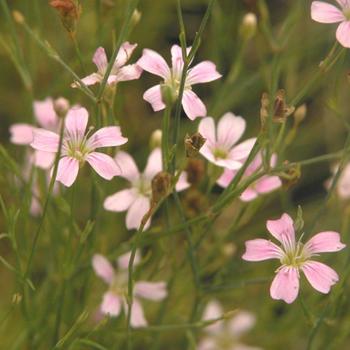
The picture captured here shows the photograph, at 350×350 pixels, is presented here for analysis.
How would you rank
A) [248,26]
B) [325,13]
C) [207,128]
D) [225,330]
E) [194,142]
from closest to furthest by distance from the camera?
[194,142]
[325,13]
[207,128]
[248,26]
[225,330]

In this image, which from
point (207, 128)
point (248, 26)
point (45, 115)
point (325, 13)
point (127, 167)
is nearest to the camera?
point (325, 13)

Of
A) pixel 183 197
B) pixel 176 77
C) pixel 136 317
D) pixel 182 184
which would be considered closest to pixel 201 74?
pixel 176 77

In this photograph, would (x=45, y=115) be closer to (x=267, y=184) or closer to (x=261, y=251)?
(x=267, y=184)

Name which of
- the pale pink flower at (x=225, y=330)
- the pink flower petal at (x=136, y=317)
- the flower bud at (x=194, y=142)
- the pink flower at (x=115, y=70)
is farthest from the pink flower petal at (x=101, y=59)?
the pale pink flower at (x=225, y=330)

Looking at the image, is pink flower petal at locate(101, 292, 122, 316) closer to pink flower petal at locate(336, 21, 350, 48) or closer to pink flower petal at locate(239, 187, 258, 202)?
pink flower petal at locate(239, 187, 258, 202)

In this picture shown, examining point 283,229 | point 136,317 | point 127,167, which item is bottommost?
point 136,317

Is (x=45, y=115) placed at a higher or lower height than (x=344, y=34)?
lower

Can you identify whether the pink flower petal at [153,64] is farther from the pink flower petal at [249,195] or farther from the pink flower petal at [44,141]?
the pink flower petal at [249,195]

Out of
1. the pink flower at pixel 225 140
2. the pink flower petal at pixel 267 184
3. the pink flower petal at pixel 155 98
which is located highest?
the pink flower petal at pixel 155 98
